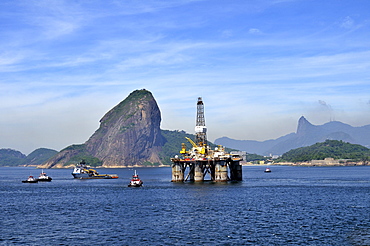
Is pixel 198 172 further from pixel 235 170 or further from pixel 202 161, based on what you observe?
pixel 235 170

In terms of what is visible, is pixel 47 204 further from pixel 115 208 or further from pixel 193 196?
pixel 193 196

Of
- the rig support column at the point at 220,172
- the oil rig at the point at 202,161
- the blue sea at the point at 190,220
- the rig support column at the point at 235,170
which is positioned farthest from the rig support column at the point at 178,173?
the blue sea at the point at 190,220

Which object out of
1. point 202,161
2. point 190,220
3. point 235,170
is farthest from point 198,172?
point 190,220

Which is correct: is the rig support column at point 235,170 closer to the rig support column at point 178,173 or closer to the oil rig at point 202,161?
the oil rig at point 202,161

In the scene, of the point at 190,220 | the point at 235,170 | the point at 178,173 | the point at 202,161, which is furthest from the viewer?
the point at 235,170

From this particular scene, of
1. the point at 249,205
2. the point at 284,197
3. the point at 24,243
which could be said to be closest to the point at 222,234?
the point at 24,243

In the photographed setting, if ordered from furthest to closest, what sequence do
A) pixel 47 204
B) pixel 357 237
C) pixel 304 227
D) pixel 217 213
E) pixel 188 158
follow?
1. pixel 188 158
2. pixel 47 204
3. pixel 217 213
4. pixel 304 227
5. pixel 357 237

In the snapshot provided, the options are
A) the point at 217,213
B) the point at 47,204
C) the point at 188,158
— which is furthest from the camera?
the point at 188,158

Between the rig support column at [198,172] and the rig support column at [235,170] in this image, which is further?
the rig support column at [235,170]
